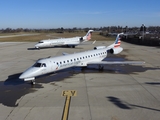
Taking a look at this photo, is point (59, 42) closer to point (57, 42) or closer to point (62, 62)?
point (57, 42)

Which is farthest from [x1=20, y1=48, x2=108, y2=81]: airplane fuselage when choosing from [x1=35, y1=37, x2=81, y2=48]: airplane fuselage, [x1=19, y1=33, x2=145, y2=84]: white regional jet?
[x1=35, y1=37, x2=81, y2=48]: airplane fuselage

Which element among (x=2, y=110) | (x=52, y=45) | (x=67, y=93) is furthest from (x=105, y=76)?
(x=52, y=45)

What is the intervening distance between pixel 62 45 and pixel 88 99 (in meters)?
37.7

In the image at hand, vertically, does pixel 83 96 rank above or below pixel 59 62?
below

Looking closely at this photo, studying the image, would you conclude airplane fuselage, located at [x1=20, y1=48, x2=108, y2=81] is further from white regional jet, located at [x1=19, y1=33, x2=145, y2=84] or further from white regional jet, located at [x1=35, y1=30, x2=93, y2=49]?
white regional jet, located at [x1=35, y1=30, x2=93, y2=49]

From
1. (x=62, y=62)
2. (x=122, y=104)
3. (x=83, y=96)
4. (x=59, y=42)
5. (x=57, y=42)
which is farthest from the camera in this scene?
(x=59, y=42)

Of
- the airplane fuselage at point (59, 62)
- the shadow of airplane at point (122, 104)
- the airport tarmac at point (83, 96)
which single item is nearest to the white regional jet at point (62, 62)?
the airplane fuselage at point (59, 62)

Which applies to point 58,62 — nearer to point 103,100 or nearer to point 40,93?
point 40,93

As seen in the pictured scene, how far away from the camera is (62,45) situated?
50062 millimetres

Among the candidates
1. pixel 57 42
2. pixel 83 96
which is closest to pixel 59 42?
pixel 57 42

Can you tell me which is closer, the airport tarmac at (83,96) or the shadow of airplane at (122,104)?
the airport tarmac at (83,96)

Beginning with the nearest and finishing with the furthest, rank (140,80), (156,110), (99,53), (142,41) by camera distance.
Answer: (156,110)
(140,80)
(99,53)
(142,41)

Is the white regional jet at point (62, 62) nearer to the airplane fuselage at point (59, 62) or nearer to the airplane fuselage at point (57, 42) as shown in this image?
the airplane fuselage at point (59, 62)

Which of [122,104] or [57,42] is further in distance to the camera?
[57,42]
